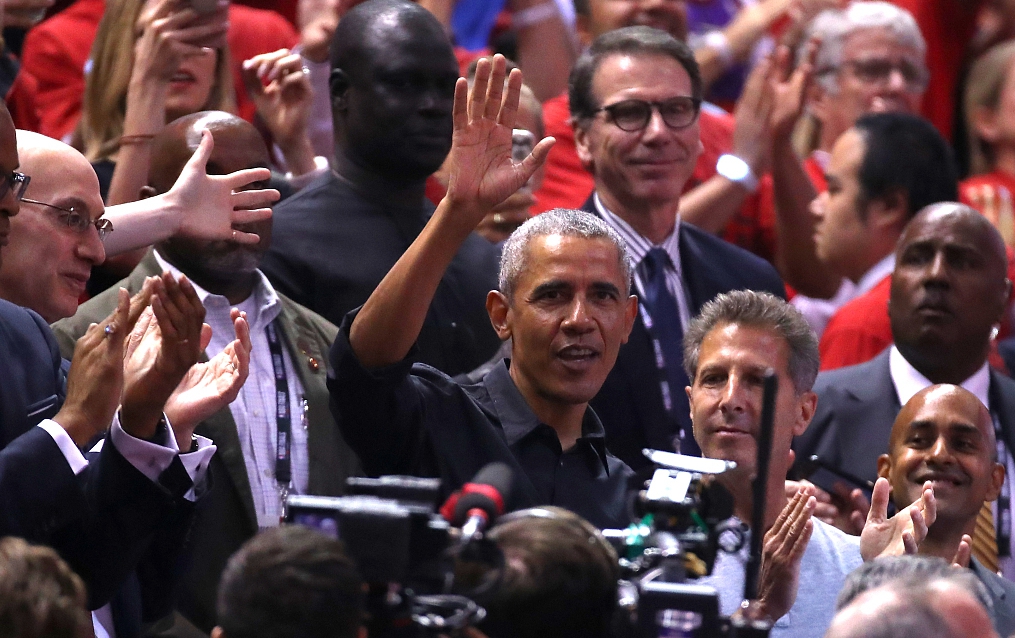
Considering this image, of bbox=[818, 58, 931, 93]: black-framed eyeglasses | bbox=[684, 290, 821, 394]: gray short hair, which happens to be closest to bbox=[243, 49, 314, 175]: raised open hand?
bbox=[684, 290, 821, 394]: gray short hair

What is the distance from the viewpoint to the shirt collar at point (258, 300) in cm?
457

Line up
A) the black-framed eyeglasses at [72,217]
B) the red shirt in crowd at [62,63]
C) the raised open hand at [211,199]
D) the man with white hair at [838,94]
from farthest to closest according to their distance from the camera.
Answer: the man with white hair at [838,94], the red shirt in crowd at [62,63], the raised open hand at [211,199], the black-framed eyeglasses at [72,217]

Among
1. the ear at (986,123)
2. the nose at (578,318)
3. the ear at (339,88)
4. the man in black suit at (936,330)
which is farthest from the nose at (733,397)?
the ear at (986,123)

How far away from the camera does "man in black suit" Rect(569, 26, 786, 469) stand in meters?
5.32

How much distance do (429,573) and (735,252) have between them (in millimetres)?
2996

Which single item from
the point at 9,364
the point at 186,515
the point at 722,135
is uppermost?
the point at 9,364

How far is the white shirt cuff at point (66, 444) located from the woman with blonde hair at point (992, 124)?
483 centimetres

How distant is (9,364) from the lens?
3695 mm

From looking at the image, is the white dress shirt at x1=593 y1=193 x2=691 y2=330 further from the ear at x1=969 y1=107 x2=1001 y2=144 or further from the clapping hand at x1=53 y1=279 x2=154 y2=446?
the ear at x1=969 y1=107 x2=1001 y2=144

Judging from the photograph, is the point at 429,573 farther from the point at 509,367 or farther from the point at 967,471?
the point at 967,471

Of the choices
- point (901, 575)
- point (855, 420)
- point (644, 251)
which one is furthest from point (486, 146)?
point (855, 420)

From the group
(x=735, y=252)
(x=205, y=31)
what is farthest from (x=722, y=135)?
(x=205, y=31)

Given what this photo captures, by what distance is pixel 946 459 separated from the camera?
15.5 ft

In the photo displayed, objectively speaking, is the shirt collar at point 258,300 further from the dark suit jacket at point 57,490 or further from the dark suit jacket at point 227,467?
the dark suit jacket at point 57,490
